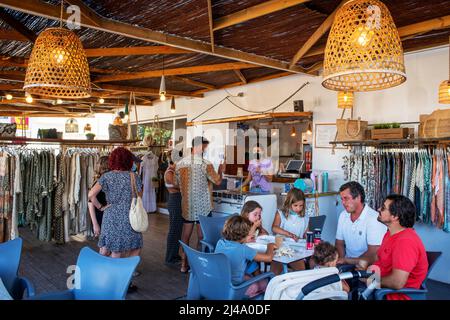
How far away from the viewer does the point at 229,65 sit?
644 centimetres

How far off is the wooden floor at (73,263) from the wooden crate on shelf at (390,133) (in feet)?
10.8

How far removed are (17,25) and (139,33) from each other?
1.49 metres

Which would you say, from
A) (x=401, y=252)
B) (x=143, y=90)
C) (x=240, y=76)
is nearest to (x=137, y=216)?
(x=401, y=252)

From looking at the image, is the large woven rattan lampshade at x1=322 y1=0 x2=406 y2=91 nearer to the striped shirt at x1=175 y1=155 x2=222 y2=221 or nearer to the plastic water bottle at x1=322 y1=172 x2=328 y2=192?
the striped shirt at x1=175 y1=155 x2=222 y2=221

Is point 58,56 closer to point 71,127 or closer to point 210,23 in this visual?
point 210,23

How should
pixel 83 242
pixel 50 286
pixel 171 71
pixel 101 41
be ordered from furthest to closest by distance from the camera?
pixel 171 71, pixel 83 242, pixel 101 41, pixel 50 286

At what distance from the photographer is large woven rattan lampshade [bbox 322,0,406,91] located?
1945mm

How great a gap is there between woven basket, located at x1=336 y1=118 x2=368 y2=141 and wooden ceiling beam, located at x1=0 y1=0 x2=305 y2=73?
149cm

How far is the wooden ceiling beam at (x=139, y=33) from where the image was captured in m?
3.46

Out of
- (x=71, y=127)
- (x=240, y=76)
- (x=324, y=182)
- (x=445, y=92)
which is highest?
(x=240, y=76)

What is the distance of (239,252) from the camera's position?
291cm
